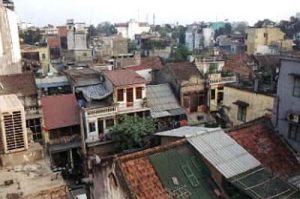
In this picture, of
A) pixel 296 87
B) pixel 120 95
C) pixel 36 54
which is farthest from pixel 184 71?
pixel 36 54

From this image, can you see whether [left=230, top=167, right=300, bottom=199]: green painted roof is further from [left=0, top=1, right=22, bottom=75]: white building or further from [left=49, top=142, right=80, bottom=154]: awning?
[left=0, top=1, right=22, bottom=75]: white building

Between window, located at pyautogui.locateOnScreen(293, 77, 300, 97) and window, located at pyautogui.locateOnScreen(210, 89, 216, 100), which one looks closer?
window, located at pyautogui.locateOnScreen(293, 77, 300, 97)

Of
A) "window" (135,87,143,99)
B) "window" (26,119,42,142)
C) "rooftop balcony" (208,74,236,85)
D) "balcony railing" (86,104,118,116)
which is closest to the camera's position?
"window" (26,119,42,142)

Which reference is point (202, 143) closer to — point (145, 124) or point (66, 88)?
point (145, 124)

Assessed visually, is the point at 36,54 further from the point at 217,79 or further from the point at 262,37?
the point at 262,37

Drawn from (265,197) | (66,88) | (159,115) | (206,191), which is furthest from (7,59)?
(265,197)

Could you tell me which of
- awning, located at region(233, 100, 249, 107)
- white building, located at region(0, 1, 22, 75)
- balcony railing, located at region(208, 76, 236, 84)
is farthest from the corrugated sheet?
white building, located at region(0, 1, 22, 75)
